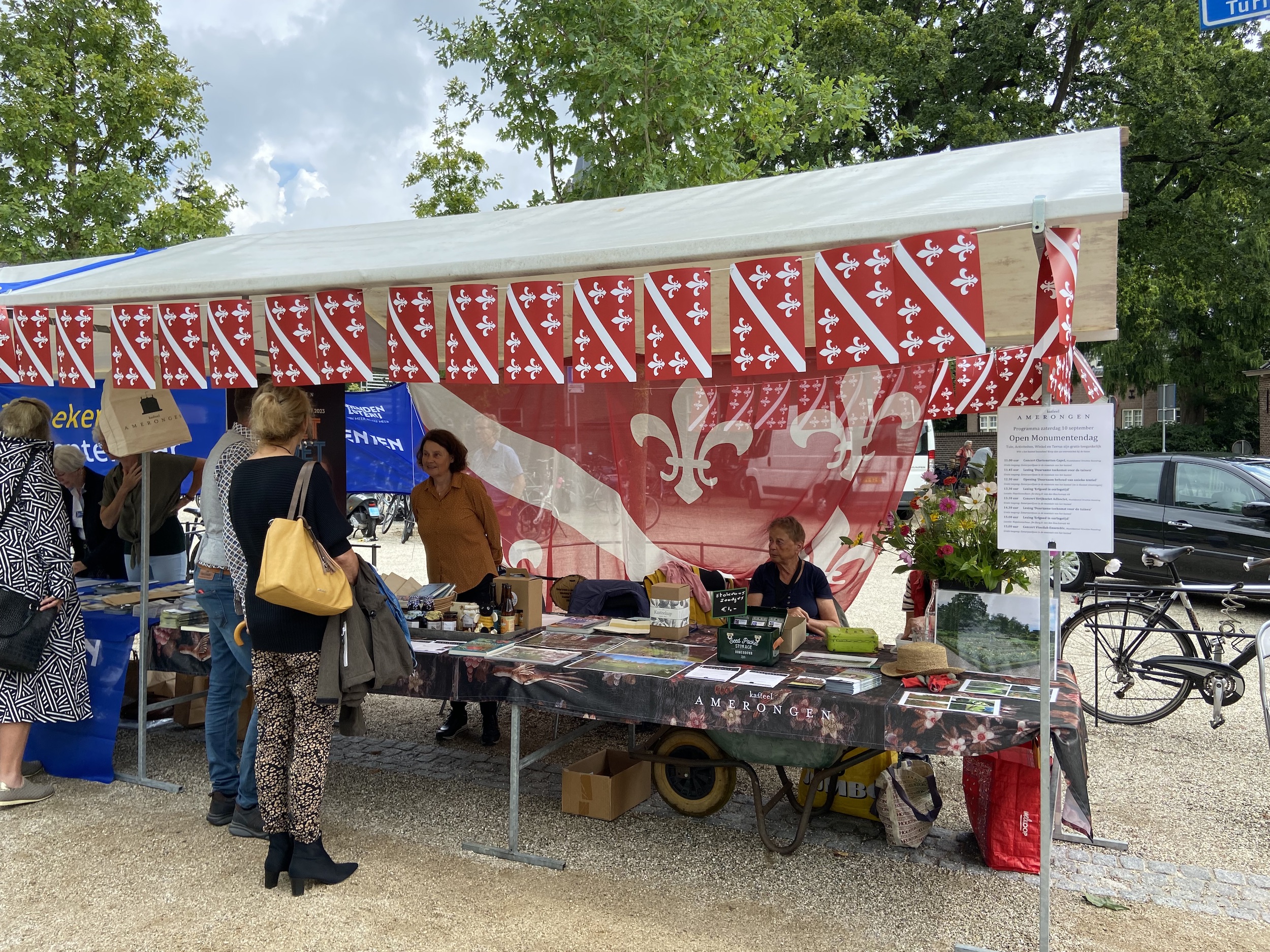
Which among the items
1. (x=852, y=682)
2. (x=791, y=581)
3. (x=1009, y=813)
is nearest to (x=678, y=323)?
(x=852, y=682)

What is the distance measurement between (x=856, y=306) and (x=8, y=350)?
3.93 m

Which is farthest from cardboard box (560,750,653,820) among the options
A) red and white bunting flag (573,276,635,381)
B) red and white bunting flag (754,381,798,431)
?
red and white bunting flag (754,381,798,431)

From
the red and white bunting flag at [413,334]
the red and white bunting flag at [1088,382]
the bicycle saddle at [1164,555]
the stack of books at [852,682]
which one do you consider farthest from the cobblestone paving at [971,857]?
the red and white bunting flag at [1088,382]

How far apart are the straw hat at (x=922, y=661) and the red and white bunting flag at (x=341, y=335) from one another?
2.43m

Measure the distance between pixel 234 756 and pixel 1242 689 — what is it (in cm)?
516

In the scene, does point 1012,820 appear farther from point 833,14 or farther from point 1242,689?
point 833,14

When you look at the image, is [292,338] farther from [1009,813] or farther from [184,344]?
[1009,813]

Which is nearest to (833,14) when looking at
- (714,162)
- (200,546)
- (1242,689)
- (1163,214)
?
(1163,214)

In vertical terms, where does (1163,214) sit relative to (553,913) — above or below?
above

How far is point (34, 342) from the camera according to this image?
4.27 m

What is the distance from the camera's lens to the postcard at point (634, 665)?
11.6 feet

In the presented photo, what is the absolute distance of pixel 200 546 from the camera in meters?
3.93

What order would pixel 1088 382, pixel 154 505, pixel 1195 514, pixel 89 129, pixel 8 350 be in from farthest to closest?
pixel 89 129
pixel 1195 514
pixel 154 505
pixel 1088 382
pixel 8 350

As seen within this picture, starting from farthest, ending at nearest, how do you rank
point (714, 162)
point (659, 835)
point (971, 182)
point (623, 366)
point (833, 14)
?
point (833, 14), point (714, 162), point (659, 835), point (623, 366), point (971, 182)
